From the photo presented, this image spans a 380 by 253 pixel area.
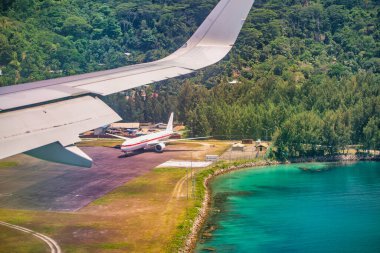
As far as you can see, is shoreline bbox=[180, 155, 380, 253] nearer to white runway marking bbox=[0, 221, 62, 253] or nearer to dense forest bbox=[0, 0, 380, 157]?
dense forest bbox=[0, 0, 380, 157]

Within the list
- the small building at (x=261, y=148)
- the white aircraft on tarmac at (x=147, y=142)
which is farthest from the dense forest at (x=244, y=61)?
the white aircraft on tarmac at (x=147, y=142)

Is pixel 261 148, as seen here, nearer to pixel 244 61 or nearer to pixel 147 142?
pixel 147 142

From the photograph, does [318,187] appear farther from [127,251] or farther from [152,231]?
[127,251]

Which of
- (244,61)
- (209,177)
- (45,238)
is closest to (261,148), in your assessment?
(209,177)

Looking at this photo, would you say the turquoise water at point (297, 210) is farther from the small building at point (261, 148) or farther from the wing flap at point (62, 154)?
the wing flap at point (62, 154)

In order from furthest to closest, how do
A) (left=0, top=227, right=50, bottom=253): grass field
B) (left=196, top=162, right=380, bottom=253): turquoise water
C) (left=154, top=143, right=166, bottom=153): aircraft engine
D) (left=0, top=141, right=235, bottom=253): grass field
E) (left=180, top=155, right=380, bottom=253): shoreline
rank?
1. (left=154, top=143, right=166, bottom=153): aircraft engine
2. (left=196, top=162, right=380, bottom=253): turquoise water
3. (left=180, top=155, right=380, bottom=253): shoreline
4. (left=0, top=141, right=235, bottom=253): grass field
5. (left=0, top=227, right=50, bottom=253): grass field

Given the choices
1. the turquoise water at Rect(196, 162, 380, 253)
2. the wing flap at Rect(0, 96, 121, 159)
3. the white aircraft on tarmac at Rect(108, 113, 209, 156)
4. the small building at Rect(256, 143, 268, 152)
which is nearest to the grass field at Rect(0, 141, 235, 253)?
the turquoise water at Rect(196, 162, 380, 253)
